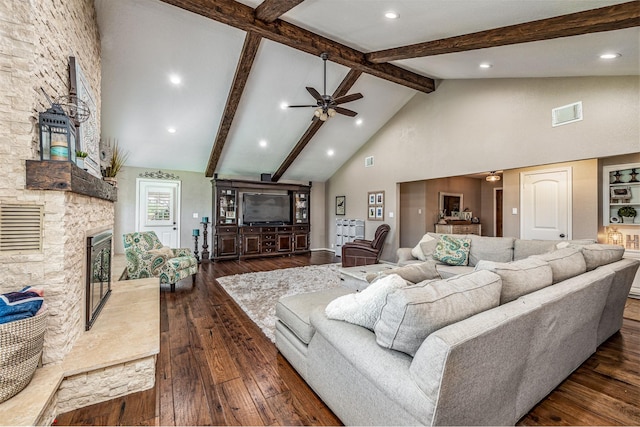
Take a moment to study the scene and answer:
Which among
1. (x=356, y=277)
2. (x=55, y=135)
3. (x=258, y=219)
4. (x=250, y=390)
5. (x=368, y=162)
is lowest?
(x=250, y=390)

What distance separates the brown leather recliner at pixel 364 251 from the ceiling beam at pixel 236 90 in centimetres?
358

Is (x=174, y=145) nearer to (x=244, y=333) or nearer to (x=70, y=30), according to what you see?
(x=70, y=30)

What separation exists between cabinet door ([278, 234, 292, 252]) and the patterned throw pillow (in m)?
4.60

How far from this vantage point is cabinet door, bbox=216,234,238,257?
7.09m

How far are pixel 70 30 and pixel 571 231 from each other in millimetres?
7354

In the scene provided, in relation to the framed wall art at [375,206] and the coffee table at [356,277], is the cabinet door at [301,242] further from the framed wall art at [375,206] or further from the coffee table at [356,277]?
the coffee table at [356,277]

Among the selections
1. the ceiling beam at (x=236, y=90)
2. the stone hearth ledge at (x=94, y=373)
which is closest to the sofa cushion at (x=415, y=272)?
the stone hearth ledge at (x=94, y=373)

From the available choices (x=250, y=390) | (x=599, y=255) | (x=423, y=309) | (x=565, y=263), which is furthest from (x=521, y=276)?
(x=250, y=390)

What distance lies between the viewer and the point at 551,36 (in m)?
2.77

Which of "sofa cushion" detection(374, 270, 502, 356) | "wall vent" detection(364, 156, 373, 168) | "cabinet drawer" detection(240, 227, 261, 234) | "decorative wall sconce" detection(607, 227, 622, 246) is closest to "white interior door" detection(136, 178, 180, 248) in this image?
"cabinet drawer" detection(240, 227, 261, 234)

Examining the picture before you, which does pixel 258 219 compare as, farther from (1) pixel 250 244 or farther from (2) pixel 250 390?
(2) pixel 250 390

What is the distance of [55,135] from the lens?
188cm

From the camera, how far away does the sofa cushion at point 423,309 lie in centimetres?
123

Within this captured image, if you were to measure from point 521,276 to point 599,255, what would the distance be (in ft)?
4.81
